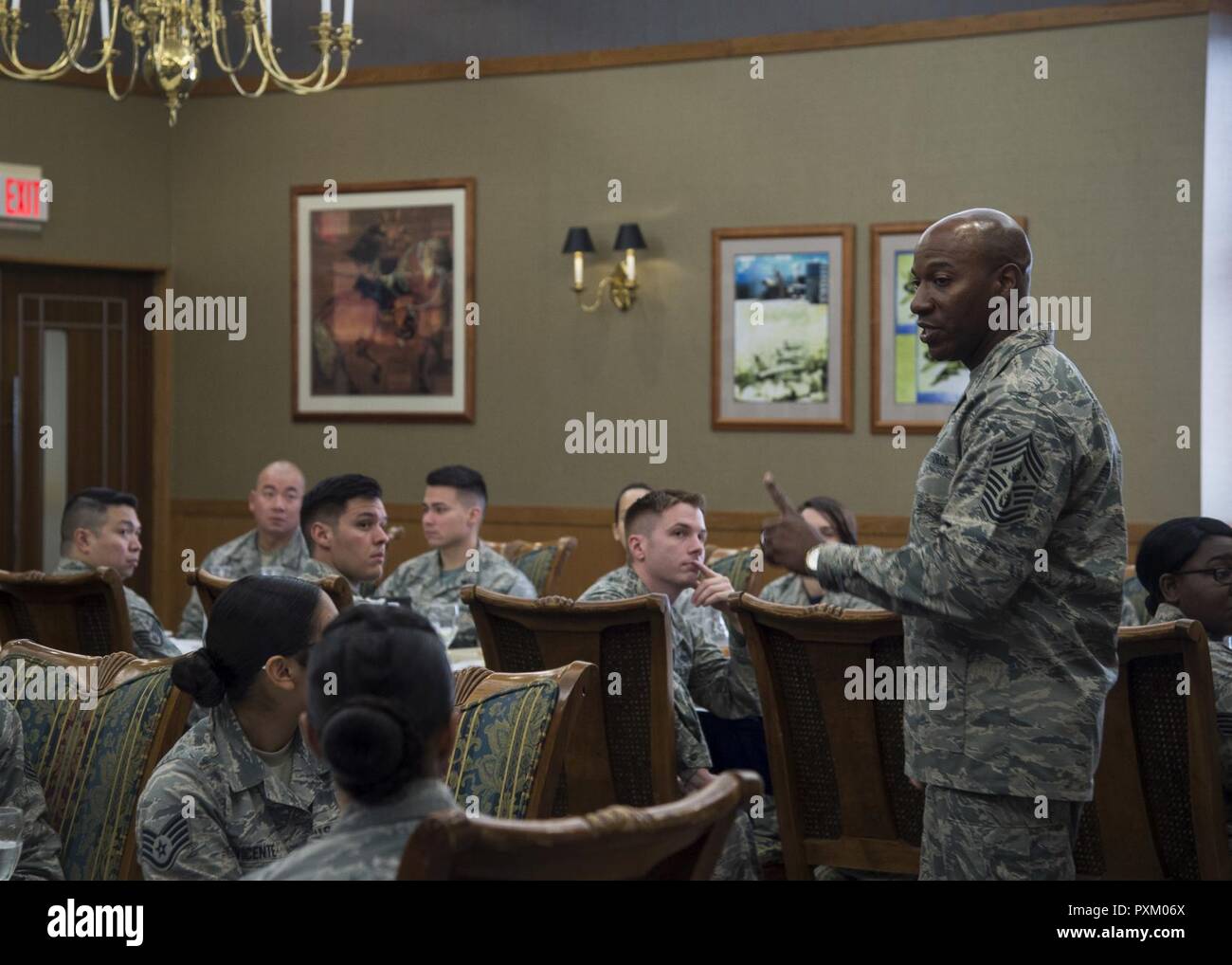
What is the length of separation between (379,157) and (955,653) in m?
6.51

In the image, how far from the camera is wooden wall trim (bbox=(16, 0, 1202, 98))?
6715 mm

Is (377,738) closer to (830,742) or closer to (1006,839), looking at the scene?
(1006,839)

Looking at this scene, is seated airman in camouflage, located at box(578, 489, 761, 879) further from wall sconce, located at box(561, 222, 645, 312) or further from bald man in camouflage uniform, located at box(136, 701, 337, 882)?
wall sconce, located at box(561, 222, 645, 312)

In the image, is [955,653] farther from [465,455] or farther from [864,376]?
[465,455]

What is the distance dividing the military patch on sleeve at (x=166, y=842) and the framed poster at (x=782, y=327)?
5.50 metres

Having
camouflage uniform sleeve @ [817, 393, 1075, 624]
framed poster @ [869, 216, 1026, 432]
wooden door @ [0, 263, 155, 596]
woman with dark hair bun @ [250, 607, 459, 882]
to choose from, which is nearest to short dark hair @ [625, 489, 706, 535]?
camouflage uniform sleeve @ [817, 393, 1075, 624]

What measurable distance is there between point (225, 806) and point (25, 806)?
21.6 inches

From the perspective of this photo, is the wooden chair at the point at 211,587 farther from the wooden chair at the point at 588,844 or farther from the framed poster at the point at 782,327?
the framed poster at the point at 782,327

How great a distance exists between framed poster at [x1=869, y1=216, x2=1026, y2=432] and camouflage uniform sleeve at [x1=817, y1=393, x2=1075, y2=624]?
498 centimetres

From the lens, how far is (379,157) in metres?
8.20

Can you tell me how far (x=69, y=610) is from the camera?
4.11 m
